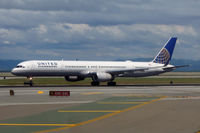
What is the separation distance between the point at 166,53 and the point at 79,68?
1893 cm

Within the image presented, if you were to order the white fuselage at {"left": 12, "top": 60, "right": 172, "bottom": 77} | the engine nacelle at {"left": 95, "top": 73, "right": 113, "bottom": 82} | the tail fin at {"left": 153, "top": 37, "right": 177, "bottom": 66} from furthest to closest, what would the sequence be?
the tail fin at {"left": 153, "top": 37, "right": 177, "bottom": 66}, the engine nacelle at {"left": 95, "top": 73, "right": 113, "bottom": 82}, the white fuselage at {"left": 12, "top": 60, "right": 172, "bottom": 77}

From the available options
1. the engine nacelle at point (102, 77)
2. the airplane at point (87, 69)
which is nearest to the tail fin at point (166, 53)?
the airplane at point (87, 69)

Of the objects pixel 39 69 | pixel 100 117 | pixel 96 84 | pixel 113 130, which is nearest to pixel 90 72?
pixel 96 84

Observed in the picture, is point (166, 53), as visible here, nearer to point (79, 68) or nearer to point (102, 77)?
point (102, 77)

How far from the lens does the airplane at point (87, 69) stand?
2116 inches

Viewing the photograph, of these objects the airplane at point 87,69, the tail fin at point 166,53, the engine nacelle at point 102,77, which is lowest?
the engine nacelle at point 102,77

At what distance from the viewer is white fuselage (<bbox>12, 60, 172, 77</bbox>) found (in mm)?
53656

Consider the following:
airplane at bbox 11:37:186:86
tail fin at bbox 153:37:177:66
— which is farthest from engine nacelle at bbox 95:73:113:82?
tail fin at bbox 153:37:177:66

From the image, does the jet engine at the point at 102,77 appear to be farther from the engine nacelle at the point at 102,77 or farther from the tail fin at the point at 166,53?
the tail fin at the point at 166,53

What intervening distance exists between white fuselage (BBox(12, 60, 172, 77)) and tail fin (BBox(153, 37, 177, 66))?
118 inches

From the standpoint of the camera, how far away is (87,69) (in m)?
56.9

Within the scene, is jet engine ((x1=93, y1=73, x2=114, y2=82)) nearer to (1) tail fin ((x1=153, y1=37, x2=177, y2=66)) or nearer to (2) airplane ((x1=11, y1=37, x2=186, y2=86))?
(2) airplane ((x1=11, y1=37, x2=186, y2=86))

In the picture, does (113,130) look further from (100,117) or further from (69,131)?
(100,117)

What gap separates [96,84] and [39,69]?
906 centimetres
